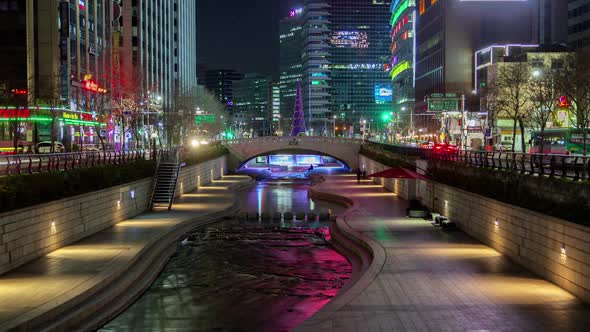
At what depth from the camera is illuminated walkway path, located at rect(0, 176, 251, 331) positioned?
622 inches

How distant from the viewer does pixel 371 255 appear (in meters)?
24.7

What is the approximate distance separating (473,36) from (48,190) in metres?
116

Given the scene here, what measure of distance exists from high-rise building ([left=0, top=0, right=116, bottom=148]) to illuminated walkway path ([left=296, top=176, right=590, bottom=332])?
47.3 meters

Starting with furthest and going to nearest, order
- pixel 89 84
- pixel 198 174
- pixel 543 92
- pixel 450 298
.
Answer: pixel 89 84
pixel 543 92
pixel 198 174
pixel 450 298

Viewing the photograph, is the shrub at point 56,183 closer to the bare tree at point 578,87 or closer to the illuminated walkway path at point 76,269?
the illuminated walkway path at point 76,269

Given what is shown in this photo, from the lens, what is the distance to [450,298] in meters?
16.8

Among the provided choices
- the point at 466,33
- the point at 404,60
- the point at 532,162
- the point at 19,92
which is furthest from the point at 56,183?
the point at 404,60

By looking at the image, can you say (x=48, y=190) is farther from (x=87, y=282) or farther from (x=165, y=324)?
(x=165, y=324)

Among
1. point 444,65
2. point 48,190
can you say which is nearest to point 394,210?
point 48,190

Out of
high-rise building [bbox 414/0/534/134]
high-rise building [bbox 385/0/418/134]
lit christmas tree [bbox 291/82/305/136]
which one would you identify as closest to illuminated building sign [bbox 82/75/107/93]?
high-rise building [bbox 414/0/534/134]

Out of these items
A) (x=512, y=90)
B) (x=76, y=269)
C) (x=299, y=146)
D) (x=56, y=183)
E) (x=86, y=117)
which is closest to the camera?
(x=76, y=269)

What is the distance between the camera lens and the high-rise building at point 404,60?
160375mm

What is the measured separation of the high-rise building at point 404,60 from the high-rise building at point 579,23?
4477 centimetres

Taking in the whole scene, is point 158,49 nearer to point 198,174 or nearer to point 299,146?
point 299,146
